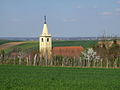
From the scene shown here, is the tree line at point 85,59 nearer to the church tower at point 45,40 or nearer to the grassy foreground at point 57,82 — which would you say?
the church tower at point 45,40

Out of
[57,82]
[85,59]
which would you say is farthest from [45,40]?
[57,82]

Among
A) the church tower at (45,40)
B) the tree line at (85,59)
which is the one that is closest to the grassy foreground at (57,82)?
the tree line at (85,59)

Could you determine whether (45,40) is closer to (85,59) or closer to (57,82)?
(85,59)

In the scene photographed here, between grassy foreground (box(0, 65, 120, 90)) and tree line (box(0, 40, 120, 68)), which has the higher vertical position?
grassy foreground (box(0, 65, 120, 90))

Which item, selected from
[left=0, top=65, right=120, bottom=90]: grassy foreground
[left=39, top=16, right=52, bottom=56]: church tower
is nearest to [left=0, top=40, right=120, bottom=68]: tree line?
[left=39, top=16, right=52, bottom=56]: church tower

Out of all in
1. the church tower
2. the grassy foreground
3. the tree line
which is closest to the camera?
the grassy foreground

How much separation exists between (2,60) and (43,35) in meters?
21.0

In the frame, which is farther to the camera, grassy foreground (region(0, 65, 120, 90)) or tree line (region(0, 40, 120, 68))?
tree line (region(0, 40, 120, 68))

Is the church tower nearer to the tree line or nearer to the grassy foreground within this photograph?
the tree line

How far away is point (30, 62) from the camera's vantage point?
59.1m

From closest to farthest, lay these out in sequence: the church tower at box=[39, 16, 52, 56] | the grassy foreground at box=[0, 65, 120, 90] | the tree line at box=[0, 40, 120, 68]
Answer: the grassy foreground at box=[0, 65, 120, 90] → the tree line at box=[0, 40, 120, 68] → the church tower at box=[39, 16, 52, 56]

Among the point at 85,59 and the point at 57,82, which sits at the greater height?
the point at 57,82

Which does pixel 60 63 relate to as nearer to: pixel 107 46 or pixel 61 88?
pixel 107 46

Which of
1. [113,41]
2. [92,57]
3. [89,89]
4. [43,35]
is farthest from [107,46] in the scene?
[89,89]
